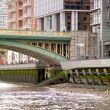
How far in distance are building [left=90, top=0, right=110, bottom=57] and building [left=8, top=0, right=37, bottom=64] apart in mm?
37359

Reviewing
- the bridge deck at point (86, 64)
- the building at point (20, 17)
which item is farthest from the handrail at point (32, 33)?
the building at point (20, 17)

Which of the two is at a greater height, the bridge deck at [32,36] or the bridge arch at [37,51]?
the bridge deck at [32,36]

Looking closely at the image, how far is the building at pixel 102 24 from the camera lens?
96.5 metres

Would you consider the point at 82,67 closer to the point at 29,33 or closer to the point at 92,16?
the point at 29,33

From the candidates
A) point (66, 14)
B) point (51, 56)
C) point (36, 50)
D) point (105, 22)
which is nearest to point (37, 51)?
point (36, 50)

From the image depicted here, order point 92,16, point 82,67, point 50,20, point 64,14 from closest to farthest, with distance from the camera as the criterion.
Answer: point 82,67, point 92,16, point 64,14, point 50,20

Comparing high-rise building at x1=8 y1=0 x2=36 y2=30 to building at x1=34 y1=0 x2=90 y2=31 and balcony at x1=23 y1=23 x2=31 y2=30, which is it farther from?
building at x1=34 y1=0 x2=90 y2=31

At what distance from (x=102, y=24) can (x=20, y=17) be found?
6392 centimetres

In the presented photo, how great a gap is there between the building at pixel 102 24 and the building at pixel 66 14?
11992mm

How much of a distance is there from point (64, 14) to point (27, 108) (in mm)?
75473

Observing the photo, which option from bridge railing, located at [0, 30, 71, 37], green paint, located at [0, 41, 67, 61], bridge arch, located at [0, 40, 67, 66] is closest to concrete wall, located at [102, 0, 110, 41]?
bridge railing, located at [0, 30, 71, 37]

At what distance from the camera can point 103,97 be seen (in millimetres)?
54031

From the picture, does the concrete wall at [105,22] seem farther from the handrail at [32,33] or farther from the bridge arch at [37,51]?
the bridge arch at [37,51]

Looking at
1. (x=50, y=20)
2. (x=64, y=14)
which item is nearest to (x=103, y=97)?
(x=64, y=14)
